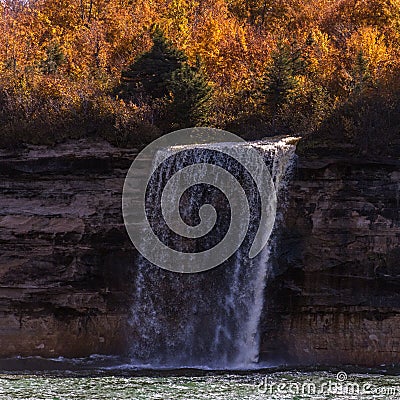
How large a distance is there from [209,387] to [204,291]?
212 inches

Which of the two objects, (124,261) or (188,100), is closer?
(124,261)

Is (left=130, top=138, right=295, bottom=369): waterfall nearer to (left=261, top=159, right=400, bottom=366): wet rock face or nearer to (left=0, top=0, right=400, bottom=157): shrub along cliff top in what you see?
(left=261, top=159, right=400, bottom=366): wet rock face

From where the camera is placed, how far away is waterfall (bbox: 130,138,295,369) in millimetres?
21797

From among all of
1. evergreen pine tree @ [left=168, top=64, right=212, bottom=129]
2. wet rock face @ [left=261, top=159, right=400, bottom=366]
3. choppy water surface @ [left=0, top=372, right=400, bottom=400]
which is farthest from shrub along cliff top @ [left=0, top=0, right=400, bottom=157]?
choppy water surface @ [left=0, top=372, right=400, bottom=400]

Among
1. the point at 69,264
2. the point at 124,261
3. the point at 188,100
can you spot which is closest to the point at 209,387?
the point at 124,261

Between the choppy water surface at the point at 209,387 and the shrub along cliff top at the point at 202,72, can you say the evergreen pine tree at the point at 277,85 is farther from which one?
the choppy water surface at the point at 209,387

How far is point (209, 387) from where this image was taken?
17234 millimetres

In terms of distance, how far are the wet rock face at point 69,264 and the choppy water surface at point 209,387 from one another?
151 inches

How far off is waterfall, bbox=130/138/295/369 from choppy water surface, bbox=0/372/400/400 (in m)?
2.37

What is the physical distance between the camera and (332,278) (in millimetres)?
22141

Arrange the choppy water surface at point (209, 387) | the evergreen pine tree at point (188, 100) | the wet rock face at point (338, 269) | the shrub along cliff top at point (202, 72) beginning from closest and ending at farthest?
the choppy water surface at point (209, 387) → the wet rock face at point (338, 269) → the shrub along cliff top at point (202, 72) → the evergreen pine tree at point (188, 100)

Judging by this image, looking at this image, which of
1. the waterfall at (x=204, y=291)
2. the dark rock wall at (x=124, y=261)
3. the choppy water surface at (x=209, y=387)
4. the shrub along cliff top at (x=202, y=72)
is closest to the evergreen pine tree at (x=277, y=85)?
the shrub along cliff top at (x=202, y=72)

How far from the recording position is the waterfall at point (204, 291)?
21797 mm

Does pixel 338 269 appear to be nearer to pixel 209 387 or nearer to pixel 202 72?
pixel 209 387
